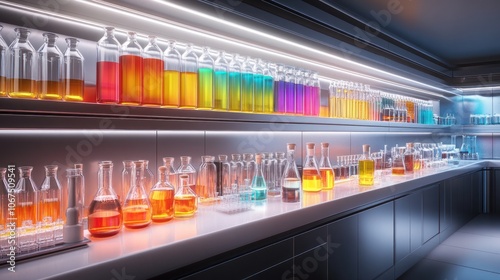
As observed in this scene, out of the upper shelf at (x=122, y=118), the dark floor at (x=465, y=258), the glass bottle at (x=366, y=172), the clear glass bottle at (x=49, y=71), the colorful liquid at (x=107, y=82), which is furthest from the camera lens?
the dark floor at (x=465, y=258)

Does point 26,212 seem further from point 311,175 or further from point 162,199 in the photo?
point 311,175

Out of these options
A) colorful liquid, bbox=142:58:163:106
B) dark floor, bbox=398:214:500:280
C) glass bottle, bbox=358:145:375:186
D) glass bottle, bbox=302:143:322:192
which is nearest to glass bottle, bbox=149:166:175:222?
colorful liquid, bbox=142:58:163:106

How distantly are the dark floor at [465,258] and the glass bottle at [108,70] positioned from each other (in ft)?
8.06

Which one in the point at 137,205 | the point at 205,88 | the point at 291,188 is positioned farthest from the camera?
the point at 291,188

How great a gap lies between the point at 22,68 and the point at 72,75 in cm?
14

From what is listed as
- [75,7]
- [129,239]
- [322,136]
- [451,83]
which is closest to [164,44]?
[75,7]

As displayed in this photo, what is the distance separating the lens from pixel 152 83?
138 cm

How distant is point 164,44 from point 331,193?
4.16 ft

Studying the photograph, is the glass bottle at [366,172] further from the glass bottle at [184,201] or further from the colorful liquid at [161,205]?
the colorful liquid at [161,205]

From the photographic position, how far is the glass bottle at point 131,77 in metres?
1.31

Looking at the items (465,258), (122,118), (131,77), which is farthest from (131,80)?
(465,258)

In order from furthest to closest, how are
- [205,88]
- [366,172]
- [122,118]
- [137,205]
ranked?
[366,172] → [205,88] → [137,205] → [122,118]

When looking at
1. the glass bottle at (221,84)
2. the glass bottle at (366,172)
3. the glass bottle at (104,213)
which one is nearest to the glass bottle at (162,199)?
the glass bottle at (104,213)

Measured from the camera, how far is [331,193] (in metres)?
2.08
